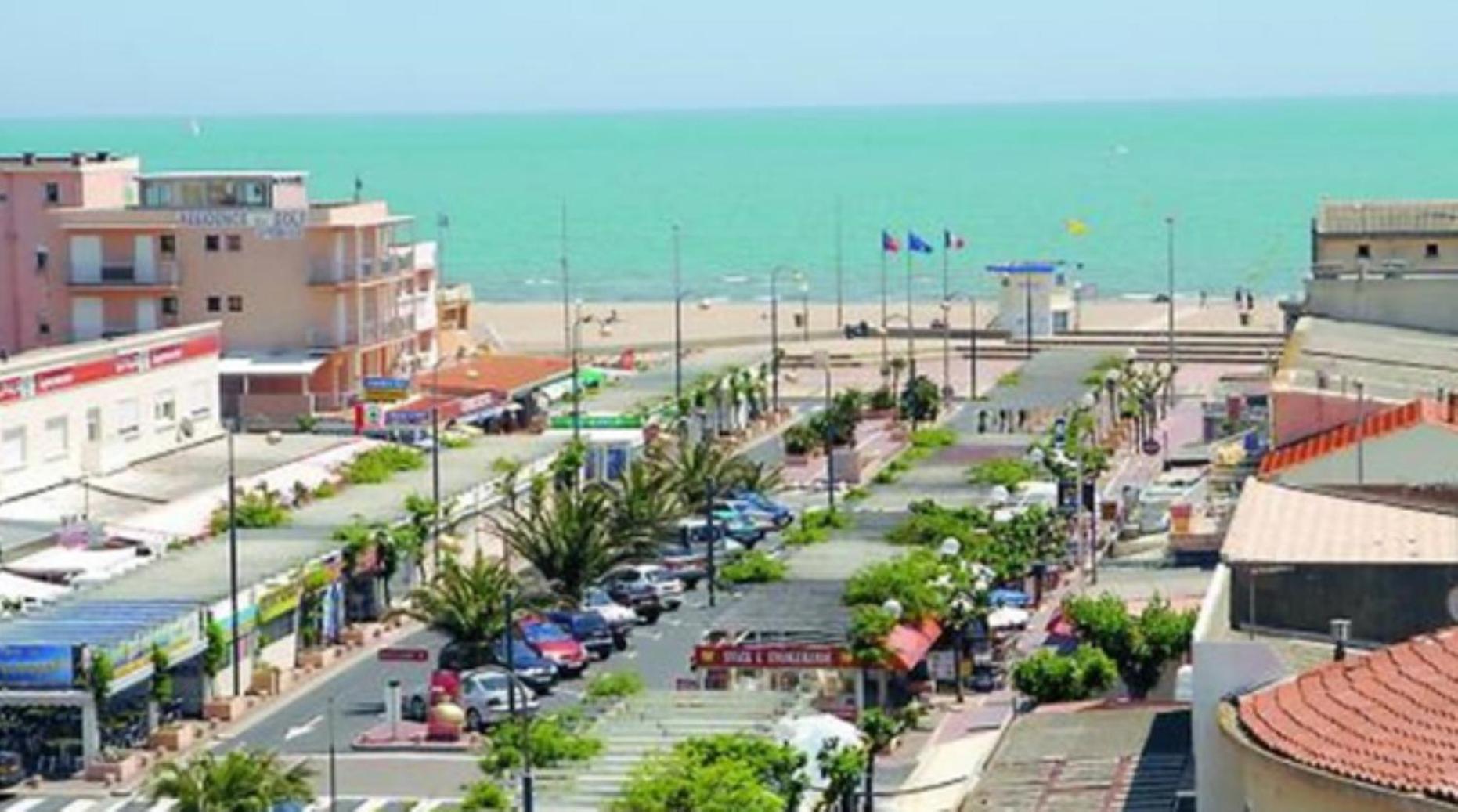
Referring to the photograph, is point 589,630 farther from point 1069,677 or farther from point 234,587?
point 1069,677

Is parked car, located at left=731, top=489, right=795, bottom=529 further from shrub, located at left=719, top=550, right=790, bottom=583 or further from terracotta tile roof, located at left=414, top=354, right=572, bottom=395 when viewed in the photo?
terracotta tile roof, located at left=414, top=354, right=572, bottom=395

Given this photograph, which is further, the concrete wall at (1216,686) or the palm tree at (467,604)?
the palm tree at (467,604)

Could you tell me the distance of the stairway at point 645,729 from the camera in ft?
106

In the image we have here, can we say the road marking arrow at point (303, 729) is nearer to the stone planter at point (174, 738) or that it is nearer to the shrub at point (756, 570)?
the stone planter at point (174, 738)

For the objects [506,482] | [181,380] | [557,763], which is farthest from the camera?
[181,380]

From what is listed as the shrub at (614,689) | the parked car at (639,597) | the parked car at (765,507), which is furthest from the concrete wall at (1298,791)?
the parked car at (765,507)

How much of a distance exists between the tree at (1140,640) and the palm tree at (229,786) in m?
9.13

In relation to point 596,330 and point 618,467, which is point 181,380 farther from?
point 596,330

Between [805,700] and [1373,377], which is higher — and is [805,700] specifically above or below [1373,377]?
below

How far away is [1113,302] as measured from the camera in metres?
125

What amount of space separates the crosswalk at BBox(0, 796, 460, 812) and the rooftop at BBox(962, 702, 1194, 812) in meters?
6.81

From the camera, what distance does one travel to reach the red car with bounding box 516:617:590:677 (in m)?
46.0

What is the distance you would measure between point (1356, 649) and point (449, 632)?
18555 millimetres

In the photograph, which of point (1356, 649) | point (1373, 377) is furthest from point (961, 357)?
point (1356, 649)
